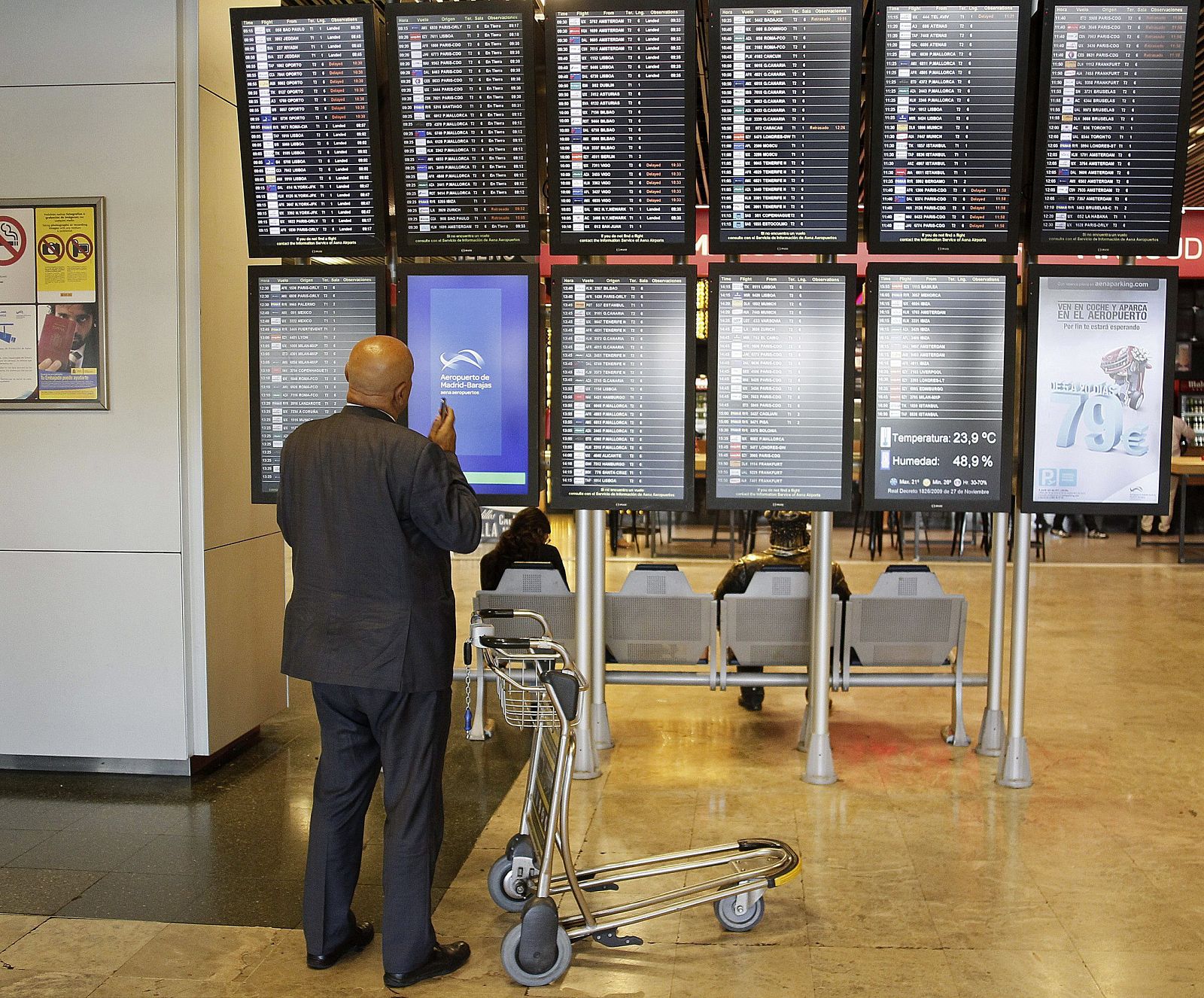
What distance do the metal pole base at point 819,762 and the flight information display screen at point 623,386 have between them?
1.22 metres

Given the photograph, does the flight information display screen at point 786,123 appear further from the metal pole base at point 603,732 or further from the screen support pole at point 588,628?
the metal pole base at point 603,732

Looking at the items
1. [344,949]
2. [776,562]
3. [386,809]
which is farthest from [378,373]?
[776,562]

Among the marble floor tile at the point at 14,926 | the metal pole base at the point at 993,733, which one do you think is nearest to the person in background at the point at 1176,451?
the metal pole base at the point at 993,733

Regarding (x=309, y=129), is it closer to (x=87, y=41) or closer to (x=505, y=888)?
(x=87, y=41)

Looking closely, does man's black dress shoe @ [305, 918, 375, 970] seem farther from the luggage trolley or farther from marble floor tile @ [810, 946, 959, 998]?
marble floor tile @ [810, 946, 959, 998]

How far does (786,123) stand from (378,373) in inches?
81.8

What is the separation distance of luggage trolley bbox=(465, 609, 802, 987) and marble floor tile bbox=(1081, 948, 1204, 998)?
878 mm

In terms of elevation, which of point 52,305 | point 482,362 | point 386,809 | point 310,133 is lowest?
Result: point 386,809

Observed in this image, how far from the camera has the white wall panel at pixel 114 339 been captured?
15.4 feet

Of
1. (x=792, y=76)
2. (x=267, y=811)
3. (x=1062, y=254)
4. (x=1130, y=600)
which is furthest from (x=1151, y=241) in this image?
(x=1130, y=600)

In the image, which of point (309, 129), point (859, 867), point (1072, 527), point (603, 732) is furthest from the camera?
point (1072, 527)

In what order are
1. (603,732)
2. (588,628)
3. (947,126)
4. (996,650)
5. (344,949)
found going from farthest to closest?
1. (603,732)
2. (996,650)
3. (588,628)
4. (947,126)
5. (344,949)

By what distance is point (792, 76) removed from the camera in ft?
14.0

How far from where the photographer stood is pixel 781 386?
4484mm
